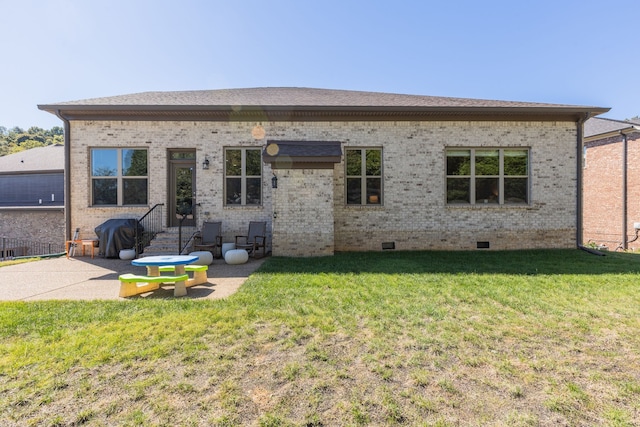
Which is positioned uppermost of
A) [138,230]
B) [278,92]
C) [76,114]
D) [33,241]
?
[278,92]

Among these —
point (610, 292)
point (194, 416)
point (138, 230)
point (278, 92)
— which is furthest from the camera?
point (278, 92)

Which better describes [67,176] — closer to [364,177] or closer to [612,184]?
[364,177]

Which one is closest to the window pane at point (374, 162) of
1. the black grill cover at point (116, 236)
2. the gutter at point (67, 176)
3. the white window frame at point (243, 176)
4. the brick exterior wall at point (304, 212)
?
the brick exterior wall at point (304, 212)

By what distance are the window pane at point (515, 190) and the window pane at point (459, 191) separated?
1276mm

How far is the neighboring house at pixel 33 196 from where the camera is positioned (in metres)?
16.0

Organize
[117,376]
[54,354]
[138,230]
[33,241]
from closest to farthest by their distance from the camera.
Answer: [117,376] → [54,354] → [138,230] → [33,241]

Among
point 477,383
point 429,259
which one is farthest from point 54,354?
point 429,259

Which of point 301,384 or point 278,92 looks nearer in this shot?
point 301,384

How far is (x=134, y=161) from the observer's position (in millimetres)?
10031

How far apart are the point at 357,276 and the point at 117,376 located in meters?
4.51

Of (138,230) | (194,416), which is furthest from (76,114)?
(194,416)

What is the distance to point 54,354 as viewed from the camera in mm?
3047

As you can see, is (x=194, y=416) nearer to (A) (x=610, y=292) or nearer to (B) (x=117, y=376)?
(B) (x=117, y=376)

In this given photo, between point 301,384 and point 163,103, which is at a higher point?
point 163,103
